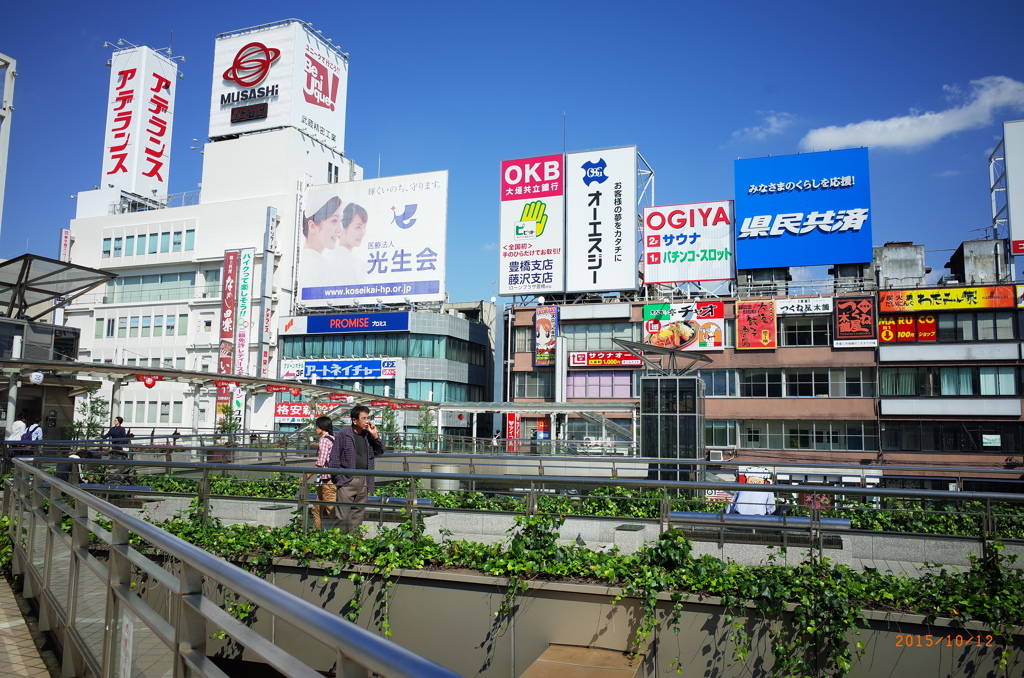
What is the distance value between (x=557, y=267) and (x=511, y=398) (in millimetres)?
9997

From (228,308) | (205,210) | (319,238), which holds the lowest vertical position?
(228,308)

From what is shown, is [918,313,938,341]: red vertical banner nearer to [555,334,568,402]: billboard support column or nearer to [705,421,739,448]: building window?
[705,421,739,448]: building window

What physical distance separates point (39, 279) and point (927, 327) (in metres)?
46.4

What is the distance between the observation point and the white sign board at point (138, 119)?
6419 centimetres

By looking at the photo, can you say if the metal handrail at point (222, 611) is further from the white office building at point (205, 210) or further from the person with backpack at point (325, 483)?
the white office building at point (205, 210)

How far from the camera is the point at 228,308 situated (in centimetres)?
5922

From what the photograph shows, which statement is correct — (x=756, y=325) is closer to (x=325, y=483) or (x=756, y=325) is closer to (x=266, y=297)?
(x=266, y=297)

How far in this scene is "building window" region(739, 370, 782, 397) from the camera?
166ft

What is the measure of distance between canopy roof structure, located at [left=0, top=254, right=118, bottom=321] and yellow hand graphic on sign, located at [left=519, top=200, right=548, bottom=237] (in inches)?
1309

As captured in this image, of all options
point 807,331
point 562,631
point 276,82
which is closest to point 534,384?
point 807,331

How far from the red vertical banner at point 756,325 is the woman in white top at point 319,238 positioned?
29767mm

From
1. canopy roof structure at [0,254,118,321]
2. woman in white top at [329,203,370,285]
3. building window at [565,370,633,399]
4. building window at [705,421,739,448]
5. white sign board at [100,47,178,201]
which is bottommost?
building window at [705,421,739,448]

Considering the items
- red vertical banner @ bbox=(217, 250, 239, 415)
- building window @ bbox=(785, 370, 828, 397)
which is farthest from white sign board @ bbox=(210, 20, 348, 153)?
building window @ bbox=(785, 370, 828, 397)

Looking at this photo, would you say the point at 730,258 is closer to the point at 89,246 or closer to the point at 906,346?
the point at 906,346
